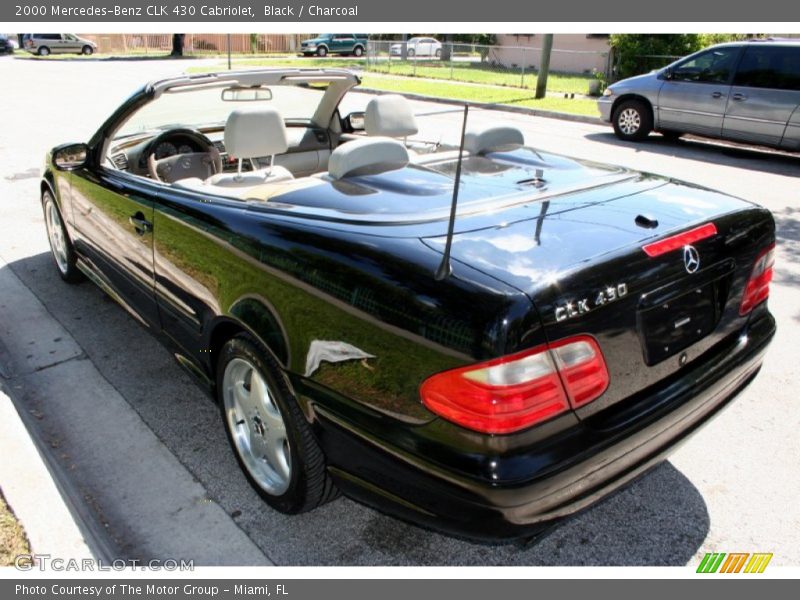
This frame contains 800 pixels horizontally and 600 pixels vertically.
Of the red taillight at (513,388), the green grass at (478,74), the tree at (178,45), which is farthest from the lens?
the tree at (178,45)

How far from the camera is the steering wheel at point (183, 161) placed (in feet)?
12.7

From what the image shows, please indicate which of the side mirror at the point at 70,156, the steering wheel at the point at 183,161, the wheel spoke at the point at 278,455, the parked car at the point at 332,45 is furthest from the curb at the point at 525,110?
the parked car at the point at 332,45

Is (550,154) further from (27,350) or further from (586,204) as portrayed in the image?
(27,350)

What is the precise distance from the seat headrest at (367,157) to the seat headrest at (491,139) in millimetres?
519

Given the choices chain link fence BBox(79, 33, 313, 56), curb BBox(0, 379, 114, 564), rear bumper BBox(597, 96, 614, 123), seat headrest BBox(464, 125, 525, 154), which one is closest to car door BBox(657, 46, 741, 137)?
rear bumper BBox(597, 96, 614, 123)

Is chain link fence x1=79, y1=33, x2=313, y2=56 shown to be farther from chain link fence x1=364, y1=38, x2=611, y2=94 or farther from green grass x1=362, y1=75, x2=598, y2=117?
green grass x1=362, y1=75, x2=598, y2=117

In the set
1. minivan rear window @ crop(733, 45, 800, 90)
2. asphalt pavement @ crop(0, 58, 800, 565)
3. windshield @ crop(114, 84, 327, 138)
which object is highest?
minivan rear window @ crop(733, 45, 800, 90)

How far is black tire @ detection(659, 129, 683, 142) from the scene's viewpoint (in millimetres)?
11275

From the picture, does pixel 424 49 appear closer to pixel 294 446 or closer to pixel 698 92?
pixel 698 92

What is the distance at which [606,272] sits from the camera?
2027 millimetres

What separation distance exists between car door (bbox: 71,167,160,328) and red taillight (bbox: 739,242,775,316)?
2.65 m

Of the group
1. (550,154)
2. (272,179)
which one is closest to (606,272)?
(550,154)

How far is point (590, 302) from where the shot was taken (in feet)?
6.42

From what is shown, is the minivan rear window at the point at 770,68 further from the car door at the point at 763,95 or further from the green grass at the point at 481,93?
the green grass at the point at 481,93
